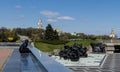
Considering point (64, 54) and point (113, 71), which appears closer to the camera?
point (113, 71)

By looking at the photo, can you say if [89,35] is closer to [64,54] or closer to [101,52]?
[101,52]

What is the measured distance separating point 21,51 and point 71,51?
7.13 meters

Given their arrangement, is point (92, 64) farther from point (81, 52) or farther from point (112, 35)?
point (112, 35)

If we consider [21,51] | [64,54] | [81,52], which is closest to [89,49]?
[81,52]

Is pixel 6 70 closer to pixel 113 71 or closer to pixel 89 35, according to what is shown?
pixel 113 71

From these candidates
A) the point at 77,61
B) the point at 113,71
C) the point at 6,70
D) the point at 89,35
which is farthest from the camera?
the point at 89,35

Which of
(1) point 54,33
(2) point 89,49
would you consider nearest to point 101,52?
(2) point 89,49

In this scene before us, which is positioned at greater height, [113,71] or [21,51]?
[21,51]

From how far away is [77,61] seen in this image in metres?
20.0

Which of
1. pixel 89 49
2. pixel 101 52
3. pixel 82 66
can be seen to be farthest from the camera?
pixel 89 49

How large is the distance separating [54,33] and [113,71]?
30.5 meters

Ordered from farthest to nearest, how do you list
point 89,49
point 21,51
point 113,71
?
point 89,49, point 113,71, point 21,51

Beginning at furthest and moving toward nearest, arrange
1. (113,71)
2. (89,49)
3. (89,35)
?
(89,35)
(89,49)
(113,71)

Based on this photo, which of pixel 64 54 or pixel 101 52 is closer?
pixel 64 54
